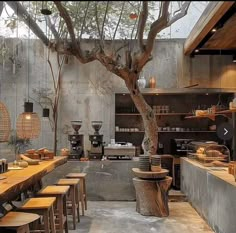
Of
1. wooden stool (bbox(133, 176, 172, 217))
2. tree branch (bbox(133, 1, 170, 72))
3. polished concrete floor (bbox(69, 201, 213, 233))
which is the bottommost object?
polished concrete floor (bbox(69, 201, 213, 233))

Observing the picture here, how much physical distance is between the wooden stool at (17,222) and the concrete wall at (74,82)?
572 centimetres

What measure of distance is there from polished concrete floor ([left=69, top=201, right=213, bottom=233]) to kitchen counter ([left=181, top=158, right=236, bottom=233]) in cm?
20

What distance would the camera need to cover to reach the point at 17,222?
3066mm

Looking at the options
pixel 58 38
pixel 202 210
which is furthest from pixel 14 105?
pixel 202 210

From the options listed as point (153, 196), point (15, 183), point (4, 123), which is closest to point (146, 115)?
point (153, 196)

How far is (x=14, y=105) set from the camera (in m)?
9.04

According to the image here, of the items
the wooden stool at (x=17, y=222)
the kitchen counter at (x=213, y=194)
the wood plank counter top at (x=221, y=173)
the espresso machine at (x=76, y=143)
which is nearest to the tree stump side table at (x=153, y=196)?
the kitchen counter at (x=213, y=194)

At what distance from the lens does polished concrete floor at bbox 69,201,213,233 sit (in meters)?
5.14

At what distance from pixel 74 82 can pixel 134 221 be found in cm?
453

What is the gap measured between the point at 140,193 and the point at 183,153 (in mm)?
2608

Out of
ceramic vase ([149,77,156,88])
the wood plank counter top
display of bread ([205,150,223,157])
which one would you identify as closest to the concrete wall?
ceramic vase ([149,77,156,88])

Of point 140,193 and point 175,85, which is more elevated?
point 175,85

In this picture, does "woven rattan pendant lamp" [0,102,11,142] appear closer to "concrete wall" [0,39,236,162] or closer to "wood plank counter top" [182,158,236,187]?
"wood plank counter top" [182,158,236,187]

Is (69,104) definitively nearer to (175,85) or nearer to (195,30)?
(175,85)
